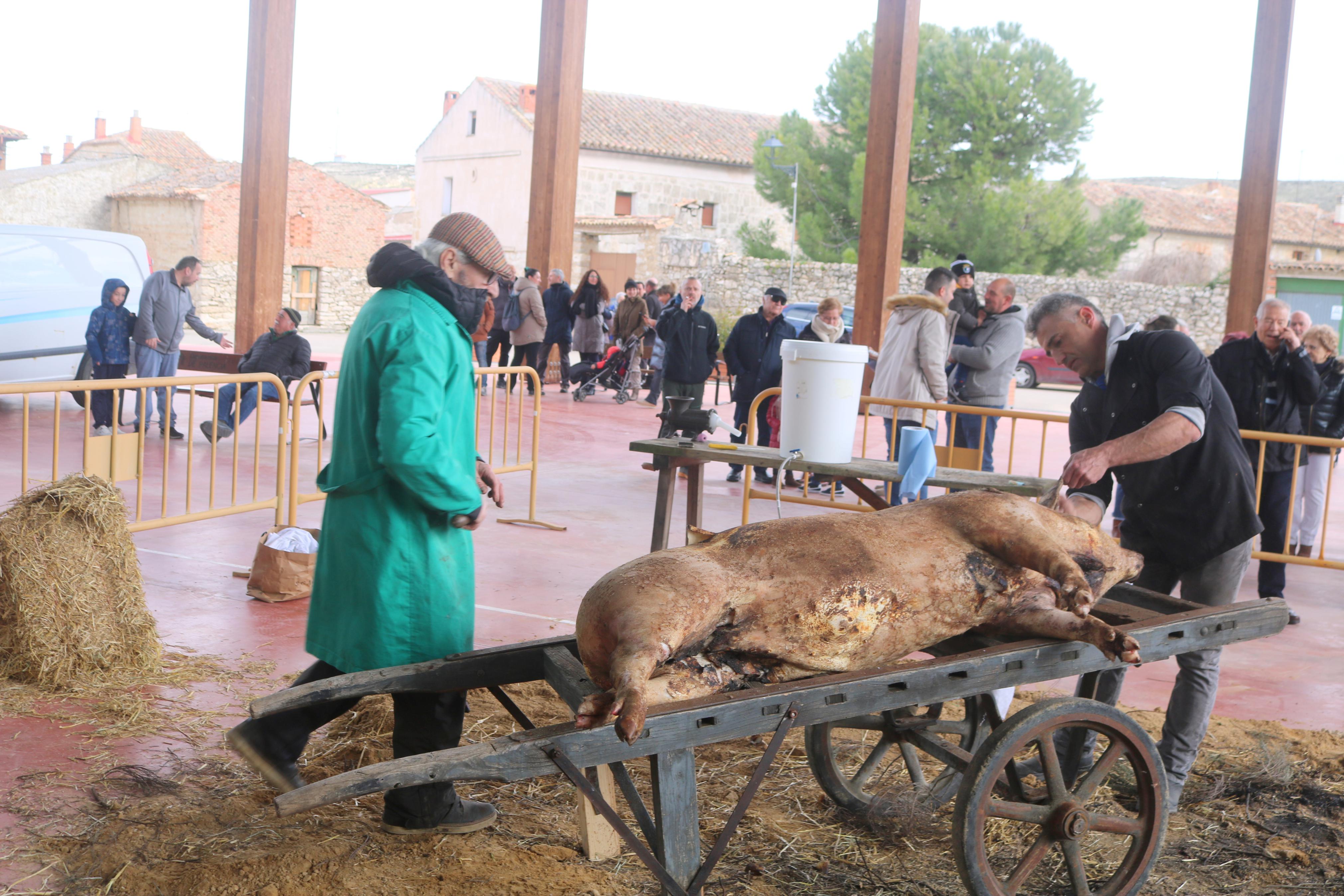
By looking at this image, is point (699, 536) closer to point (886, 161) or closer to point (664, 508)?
point (664, 508)

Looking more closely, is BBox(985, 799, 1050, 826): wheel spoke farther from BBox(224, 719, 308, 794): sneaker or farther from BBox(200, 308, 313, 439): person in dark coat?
BBox(200, 308, 313, 439): person in dark coat

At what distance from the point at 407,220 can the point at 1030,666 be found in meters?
59.5

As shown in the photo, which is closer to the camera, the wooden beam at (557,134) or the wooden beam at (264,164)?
the wooden beam at (264,164)

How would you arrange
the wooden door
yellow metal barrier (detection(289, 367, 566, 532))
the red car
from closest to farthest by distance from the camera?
yellow metal barrier (detection(289, 367, 566, 532))
the red car
the wooden door

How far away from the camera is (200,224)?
35.7 meters

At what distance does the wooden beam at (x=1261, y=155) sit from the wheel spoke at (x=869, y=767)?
8.36m

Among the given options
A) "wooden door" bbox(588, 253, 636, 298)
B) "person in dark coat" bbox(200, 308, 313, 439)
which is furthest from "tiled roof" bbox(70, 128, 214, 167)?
"person in dark coat" bbox(200, 308, 313, 439)

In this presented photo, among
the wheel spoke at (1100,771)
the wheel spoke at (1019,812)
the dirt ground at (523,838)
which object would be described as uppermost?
the wheel spoke at (1100,771)

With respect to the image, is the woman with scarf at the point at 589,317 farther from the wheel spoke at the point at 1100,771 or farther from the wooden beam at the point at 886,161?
the wheel spoke at the point at 1100,771

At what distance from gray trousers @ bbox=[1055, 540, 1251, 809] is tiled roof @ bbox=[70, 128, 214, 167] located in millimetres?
49014

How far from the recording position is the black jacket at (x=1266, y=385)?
648 centimetres

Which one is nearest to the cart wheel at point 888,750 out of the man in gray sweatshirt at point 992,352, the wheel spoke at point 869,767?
the wheel spoke at point 869,767

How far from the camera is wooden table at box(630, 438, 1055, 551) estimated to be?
14.6ft

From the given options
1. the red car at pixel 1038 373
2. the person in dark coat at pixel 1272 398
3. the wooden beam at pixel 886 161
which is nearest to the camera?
the person in dark coat at pixel 1272 398
